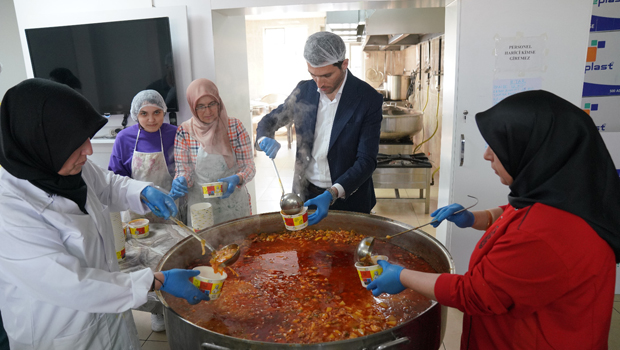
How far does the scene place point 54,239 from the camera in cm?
119

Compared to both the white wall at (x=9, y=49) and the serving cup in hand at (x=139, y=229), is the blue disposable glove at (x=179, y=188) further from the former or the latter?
the white wall at (x=9, y=49)

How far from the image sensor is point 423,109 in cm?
655

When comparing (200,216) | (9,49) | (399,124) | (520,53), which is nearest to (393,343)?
(200,216)

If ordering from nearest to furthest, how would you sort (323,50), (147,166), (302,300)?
1. (302,300)
2. (323,50)
3. (147,166)

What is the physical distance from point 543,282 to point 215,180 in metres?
2.17

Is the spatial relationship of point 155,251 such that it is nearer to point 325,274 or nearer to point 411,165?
point 325,274

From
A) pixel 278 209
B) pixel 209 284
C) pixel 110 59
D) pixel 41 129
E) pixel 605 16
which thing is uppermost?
pixel 605 16

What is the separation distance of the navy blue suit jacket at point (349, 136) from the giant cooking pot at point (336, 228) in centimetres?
24

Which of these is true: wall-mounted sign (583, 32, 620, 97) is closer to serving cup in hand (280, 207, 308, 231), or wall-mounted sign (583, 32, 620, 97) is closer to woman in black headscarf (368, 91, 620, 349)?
woman in black headscarf (368, 91, 620, 349)

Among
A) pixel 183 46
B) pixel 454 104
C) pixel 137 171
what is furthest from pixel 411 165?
pixel 137 171

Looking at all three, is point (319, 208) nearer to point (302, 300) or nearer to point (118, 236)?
point (302, 300)

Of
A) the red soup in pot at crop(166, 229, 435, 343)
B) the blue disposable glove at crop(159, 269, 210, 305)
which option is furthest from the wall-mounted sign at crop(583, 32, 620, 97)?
the blue disposable glove at crop(159, 269, 210, 305)

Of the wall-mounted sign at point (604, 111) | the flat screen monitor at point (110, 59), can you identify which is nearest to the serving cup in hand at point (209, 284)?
the flat screen monitor at point (110, 59)

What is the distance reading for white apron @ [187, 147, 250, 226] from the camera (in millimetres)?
2738
